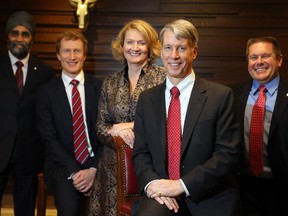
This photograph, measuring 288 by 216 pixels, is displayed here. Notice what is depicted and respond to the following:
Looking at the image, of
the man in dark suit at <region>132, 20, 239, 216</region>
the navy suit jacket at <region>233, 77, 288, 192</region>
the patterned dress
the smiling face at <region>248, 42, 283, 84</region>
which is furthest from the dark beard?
the navy suit jacket at <region>233, 77, 288, 192</region>

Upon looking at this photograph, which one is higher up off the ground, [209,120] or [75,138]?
[209,120]

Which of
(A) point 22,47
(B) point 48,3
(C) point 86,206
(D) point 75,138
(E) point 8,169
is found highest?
(B) point 48,3

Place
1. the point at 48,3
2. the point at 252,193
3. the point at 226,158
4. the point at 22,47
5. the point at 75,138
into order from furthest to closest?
the point at 48,3
the point at 22,47
the point at 75,138
the point at 252,193
the point at 226,158

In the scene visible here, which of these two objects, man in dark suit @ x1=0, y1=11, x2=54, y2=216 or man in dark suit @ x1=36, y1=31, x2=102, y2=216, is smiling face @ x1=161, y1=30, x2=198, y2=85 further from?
man in dark suit @ x1=0, y1=11, x2=54, y2=216

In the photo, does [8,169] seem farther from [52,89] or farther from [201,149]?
[201,149]

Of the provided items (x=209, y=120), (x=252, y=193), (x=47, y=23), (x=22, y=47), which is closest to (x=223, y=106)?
(x=209, y=120)

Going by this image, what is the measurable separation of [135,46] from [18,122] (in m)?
1.23

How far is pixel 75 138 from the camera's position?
4.02 metres

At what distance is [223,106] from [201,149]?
28cm

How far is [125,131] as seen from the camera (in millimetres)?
3486

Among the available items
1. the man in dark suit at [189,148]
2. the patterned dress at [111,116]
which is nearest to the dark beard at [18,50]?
the patterned dress at [111,116]

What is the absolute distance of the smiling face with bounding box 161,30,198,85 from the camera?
2976 millimetres

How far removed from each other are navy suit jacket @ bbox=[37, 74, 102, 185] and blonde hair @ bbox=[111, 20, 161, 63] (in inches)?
18.5

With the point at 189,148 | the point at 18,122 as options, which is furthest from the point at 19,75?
the point at 189,148
